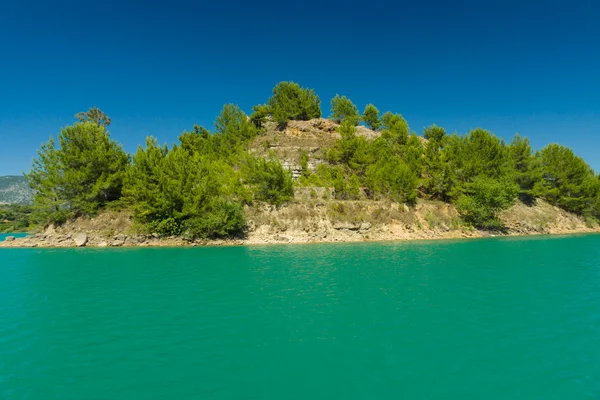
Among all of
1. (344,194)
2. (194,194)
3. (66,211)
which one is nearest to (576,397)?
(194,194)

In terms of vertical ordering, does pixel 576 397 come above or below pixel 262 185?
below

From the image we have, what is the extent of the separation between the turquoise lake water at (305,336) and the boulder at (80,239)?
25.3 m

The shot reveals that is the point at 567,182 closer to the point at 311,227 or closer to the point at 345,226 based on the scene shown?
the point at 345,226

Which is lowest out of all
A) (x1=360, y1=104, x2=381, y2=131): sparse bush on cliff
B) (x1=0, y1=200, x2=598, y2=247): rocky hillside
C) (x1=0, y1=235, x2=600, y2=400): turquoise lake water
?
(x1=0, y1=235, x2=600, y2=400): turquoise lake water

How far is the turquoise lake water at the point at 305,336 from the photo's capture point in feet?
22.5

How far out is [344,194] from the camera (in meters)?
51.3

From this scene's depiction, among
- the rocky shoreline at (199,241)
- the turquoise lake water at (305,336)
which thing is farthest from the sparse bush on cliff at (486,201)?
the turquoise lake water at (305,336)

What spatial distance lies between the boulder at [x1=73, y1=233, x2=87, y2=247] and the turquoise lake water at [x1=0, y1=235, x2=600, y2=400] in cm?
2534

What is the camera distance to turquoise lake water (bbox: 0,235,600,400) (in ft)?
22.5

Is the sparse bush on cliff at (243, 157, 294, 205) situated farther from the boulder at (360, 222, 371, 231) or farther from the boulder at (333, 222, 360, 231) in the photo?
the boulder at (360, 222, 371, 231)

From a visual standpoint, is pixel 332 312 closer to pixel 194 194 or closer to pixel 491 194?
pixel 194 194

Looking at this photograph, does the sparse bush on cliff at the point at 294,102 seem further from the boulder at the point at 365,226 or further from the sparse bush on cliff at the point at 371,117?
the boulder at the point at 365,226

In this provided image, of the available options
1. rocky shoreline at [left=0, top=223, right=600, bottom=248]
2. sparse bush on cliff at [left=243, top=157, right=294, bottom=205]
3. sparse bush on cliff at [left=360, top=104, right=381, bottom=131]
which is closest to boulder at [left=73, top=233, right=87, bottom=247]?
rocky shoreline at [left=0, top=223, right=600, bottom=248]

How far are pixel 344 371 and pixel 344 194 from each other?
44.6 meters
